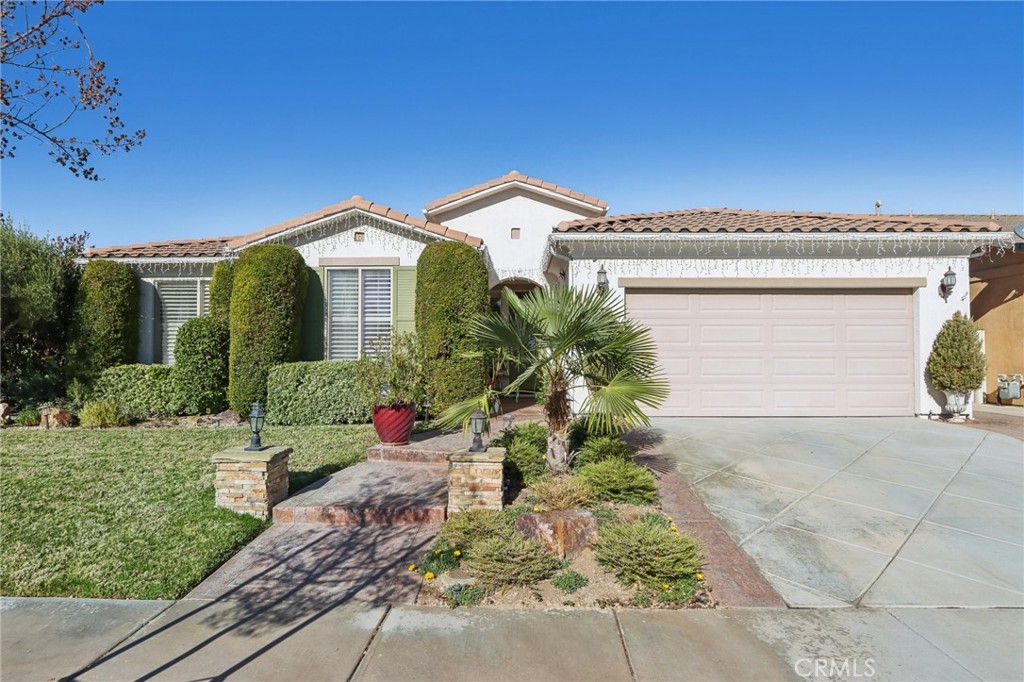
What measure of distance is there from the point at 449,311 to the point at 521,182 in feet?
18.3

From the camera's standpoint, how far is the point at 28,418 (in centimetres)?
873

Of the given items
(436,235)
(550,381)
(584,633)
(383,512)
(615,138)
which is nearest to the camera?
(584,633)

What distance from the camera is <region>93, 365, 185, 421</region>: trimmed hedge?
928 cm

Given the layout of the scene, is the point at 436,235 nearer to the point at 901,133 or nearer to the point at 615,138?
the point at 615,138

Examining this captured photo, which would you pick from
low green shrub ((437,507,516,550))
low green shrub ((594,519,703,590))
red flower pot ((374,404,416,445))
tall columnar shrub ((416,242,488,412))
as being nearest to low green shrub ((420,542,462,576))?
low green shrub ((437,507,516,550))

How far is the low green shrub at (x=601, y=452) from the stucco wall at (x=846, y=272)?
4.25 m

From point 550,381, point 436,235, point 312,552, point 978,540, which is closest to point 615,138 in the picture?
point 436,235

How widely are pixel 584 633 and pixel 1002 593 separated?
10.6 feet

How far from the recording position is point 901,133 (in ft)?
32.5

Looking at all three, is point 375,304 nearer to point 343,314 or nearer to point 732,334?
point 343,314

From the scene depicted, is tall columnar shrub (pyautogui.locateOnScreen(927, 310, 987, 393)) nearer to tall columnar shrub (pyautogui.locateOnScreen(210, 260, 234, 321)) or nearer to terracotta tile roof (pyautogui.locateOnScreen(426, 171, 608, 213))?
terracotta tile roof (pyautogui.locateOnScreen(426, 171, 608, 213))

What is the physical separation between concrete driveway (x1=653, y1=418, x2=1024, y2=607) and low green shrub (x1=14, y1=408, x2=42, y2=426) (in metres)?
11.6

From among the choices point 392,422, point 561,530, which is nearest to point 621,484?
point 561,530

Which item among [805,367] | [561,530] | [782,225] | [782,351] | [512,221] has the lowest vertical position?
[561,530]
